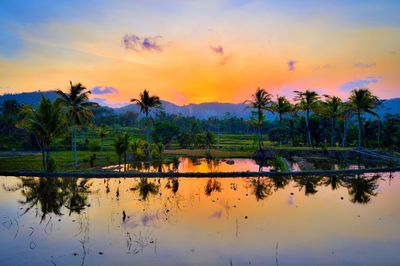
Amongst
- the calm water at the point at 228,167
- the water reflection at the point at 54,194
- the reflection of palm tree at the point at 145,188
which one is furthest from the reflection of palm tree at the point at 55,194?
the calm water at the point at 228,167

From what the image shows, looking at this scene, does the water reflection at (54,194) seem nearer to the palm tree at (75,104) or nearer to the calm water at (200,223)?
the calm water at (200,223)

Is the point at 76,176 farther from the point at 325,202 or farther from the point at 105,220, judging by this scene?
the point at 325,202

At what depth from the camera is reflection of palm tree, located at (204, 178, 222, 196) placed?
90.7 feet

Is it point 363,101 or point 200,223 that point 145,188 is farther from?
point 363,101

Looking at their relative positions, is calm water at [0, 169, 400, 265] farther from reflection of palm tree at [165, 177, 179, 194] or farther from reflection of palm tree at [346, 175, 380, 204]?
reflection of palm tree at [165, 177, 179, 194]

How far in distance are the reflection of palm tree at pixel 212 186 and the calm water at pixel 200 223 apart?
0.16 metres

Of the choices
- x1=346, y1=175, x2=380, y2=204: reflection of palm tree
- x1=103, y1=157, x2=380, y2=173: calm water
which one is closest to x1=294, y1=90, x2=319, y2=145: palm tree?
x1=103, y1=157, x2=380, y2=173: calm water

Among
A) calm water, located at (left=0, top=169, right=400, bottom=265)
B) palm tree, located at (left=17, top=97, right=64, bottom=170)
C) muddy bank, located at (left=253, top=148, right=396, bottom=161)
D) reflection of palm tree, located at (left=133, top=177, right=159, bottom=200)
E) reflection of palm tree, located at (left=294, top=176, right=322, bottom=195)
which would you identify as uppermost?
palm tree, located at (left=17, top=97, right=64, bottom=170)

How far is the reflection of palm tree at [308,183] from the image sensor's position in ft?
91.4

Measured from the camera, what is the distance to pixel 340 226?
18422 mm

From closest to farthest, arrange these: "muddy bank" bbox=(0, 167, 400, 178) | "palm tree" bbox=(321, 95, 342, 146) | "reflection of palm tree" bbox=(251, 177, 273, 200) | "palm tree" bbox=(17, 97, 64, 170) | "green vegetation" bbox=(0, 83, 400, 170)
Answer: "reflection of palm tree" bbox=(251, 177, 273, 200), "muddy bank" bbox=(0, 167, 400, 178), "palm tree" bbox=(17, 97, 64, 170), "green vegetation" bbox=(0, 83, 400, 170), "palm tree" bbox=(321, 95, 342, 146)

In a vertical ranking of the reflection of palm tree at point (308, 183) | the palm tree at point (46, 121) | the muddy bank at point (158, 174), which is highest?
the palm tree at point (46, 121)

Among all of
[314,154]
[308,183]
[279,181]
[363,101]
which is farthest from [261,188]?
[363,101]

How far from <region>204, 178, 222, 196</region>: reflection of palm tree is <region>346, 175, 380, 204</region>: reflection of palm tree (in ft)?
32.5
